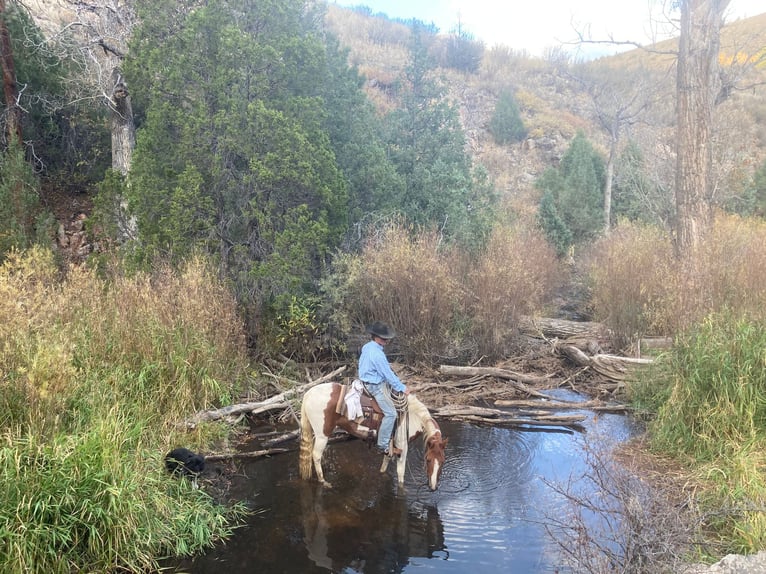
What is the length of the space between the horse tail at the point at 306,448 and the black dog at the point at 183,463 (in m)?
1.19

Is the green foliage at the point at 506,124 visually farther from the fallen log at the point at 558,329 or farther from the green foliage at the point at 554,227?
the fallen log at the point at 558,329

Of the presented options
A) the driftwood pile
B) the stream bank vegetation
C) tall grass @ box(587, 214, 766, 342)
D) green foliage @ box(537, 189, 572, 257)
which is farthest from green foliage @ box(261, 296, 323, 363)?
A: green foliage @ box(537, 189, 572, 257)

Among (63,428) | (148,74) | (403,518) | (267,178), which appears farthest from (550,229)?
(63,428)

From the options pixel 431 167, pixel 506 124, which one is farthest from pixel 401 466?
pixel 506 124

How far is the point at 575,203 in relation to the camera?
887 inches

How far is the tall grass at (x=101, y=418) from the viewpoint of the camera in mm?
4293

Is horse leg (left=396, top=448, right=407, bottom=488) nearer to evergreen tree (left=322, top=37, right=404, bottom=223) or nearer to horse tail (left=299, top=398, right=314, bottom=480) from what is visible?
horse tail (left=299, top=398, right=314, bottom=480)

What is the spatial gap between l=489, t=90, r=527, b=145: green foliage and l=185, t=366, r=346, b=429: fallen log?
29288mm

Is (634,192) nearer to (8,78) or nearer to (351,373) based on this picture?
(351,373)

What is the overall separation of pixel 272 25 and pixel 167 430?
8.20 m

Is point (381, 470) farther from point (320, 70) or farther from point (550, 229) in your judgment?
point (550, 229)

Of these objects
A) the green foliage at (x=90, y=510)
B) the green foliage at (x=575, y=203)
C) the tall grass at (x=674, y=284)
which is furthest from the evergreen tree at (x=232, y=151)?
the green foliage at (x=575, y=203)

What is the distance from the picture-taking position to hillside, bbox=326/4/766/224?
3134 centimetres

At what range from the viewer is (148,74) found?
993cm
